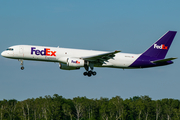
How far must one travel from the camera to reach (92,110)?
11650 cm

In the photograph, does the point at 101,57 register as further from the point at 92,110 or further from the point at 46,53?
the point at 92,110

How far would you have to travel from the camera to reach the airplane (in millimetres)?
48781

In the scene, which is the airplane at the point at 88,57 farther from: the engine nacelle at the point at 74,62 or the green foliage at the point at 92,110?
the green foliage at the point at 92,110

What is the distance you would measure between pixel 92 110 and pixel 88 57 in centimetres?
7077

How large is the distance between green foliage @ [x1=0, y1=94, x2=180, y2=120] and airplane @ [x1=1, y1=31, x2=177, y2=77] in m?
53.8

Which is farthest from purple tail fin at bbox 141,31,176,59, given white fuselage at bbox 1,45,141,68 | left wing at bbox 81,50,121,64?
left wing at bbox 81,50,121,64

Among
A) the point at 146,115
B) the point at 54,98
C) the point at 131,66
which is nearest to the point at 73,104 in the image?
the point at 54,98

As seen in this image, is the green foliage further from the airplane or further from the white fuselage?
the white fuselage

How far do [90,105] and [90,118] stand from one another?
8.84m

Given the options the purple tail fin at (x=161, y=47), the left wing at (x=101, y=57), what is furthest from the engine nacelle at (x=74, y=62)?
the purple tail fin at (x=161, y=47)

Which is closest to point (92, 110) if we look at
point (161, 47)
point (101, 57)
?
point (161, 47)

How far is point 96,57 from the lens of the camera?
1900 inches

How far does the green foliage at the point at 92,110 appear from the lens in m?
107

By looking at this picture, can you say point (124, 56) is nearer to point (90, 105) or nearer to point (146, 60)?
point (146, 60)
